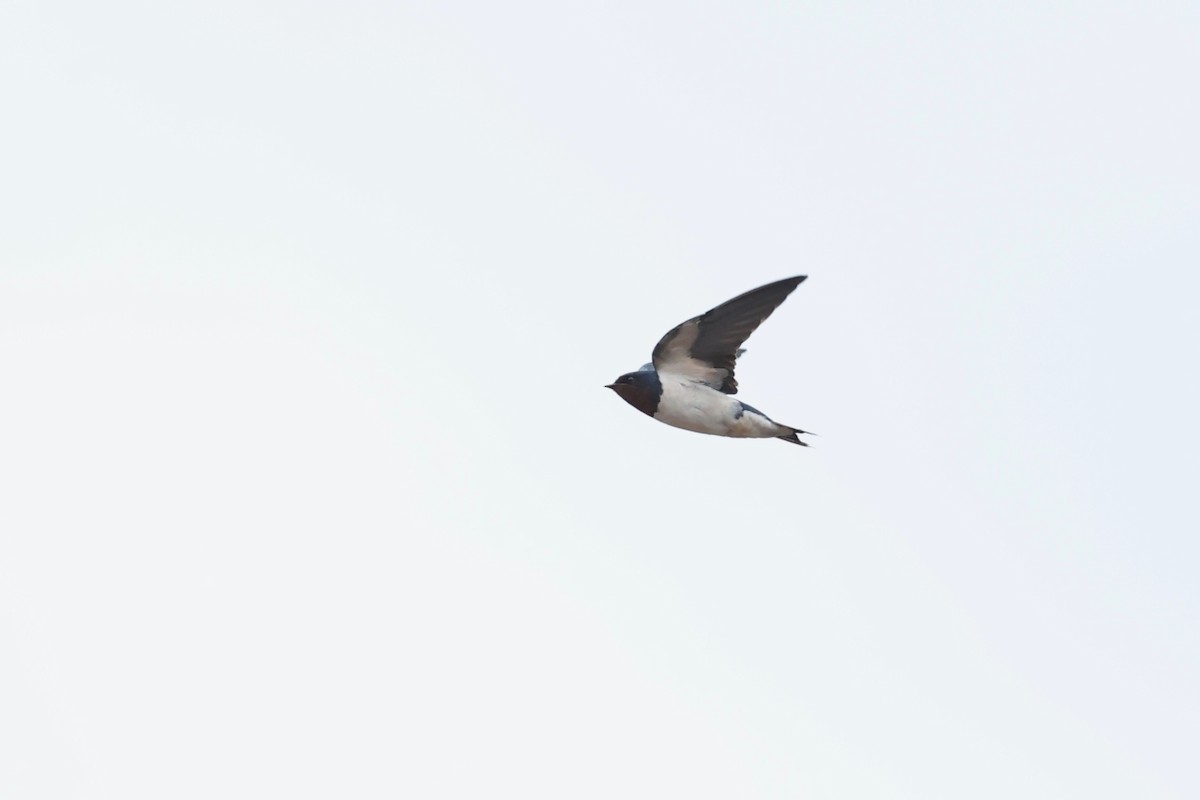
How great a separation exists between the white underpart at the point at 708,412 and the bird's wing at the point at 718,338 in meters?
0.20

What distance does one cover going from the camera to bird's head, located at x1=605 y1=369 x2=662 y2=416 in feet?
89.3

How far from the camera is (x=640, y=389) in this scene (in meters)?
27.2

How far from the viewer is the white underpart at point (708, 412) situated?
89.0 feet

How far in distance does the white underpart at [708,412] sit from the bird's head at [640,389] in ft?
0.32

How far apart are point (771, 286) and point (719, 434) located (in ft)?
8.81

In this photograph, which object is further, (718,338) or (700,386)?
(700,386)

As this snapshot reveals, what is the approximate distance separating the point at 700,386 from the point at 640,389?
34.1 inches

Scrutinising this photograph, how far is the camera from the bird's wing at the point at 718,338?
85.7 feet

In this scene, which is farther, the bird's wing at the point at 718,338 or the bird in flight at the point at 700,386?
the bird in flight at the point at 700,386

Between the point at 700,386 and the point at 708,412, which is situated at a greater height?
the point at 700,386

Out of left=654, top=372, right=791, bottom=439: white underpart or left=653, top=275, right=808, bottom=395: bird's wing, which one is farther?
left=654, top=372, right=791, bottom=439: white underpart

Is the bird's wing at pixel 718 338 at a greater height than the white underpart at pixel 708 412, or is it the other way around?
the bird's wing at pixel 718 338

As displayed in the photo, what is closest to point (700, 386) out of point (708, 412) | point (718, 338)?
point (708, 412)

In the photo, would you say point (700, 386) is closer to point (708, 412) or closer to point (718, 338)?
point (708, 412)
